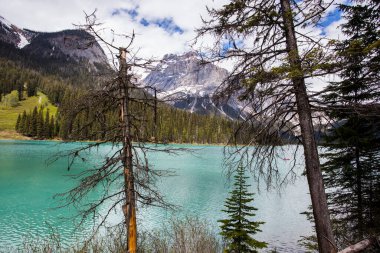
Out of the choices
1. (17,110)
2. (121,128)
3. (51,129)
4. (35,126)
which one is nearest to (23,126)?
(35,126)

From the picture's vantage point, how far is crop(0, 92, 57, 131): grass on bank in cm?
10319

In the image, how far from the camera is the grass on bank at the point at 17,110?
339ft

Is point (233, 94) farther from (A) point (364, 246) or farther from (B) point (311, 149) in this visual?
(A) point (364, 246)

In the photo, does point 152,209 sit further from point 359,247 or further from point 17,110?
point 17,110

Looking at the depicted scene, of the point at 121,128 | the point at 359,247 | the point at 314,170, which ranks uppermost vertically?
the point at 121,128

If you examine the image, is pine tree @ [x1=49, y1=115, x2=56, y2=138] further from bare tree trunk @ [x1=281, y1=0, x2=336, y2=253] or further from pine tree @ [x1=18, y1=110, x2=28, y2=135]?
bare tree trunk @ [x1=281, y1=0, x2=336, y2=253]

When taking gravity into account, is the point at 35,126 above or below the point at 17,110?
below

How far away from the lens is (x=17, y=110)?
130m

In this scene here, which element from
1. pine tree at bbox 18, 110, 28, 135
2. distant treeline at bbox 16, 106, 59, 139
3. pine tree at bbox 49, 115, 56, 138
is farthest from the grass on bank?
pine tree at bbox 49, 115, 56, 138

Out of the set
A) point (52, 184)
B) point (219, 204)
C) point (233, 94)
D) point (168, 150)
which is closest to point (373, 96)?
point (233, 94)

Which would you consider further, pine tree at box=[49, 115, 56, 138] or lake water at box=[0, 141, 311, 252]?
pine tree at box=[49, 115, 56, 138]

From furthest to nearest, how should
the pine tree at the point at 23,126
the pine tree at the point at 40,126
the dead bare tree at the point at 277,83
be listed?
the pine tree at the point at 23,126 < the pine tree at the point at 40,126 < the dead bare tree at the point at 277,83

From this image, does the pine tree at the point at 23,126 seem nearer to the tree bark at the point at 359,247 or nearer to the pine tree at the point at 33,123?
the pine tree at the point at 33,123

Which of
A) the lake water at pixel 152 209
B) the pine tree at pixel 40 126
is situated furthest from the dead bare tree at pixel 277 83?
the pine tree at pixel 40 126
